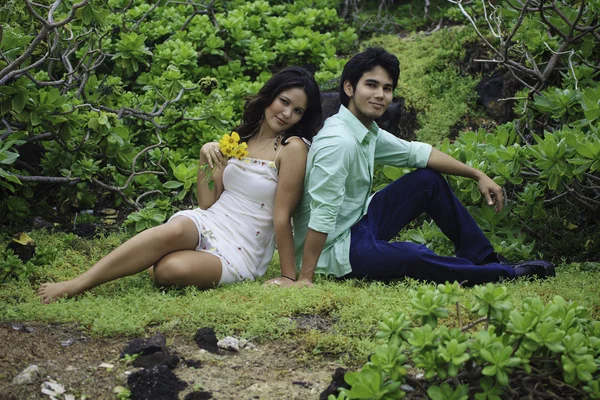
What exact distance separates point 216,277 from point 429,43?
424 centimetres

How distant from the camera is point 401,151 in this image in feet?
14.0

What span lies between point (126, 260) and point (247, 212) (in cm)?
70

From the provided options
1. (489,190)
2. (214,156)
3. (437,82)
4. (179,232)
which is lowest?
(179,232)

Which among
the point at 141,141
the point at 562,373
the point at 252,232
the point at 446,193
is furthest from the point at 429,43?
the point at 562,373

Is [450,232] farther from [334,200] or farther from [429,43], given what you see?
[429,43]

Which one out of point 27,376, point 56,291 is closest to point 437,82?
point 56,291

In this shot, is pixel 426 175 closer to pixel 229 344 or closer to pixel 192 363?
pixel 229 344

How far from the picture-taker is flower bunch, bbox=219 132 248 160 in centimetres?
394

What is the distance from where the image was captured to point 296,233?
4.21 metres

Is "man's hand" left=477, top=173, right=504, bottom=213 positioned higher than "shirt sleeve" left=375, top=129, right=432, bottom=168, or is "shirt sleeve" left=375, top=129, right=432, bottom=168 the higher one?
"shirt sleeve" left=375, top=129, right=432, bottom=168

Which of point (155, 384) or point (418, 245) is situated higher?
point (418, 245)

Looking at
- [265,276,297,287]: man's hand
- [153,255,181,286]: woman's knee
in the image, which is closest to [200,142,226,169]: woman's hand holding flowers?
[153,255,181,286]: woman's knee

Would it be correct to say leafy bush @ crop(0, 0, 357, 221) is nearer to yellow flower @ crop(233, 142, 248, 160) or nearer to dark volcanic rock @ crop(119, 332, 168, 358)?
yellow flower @ crop(233, 142, 248, 160)

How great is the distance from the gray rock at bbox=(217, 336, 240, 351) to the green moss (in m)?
3.35
